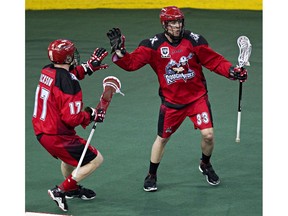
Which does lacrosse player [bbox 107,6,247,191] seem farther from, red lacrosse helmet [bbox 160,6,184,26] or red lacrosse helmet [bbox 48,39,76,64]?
red lacrosse helmet [bbox 48,39,76,64]

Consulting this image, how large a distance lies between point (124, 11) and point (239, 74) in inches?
289

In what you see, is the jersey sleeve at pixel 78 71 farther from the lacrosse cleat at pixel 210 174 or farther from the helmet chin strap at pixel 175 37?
the lacrosse cleat at pixel 210 174

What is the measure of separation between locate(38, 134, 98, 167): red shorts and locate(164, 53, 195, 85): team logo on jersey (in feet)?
3.21

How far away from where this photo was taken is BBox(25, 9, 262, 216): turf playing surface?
22.5 ft

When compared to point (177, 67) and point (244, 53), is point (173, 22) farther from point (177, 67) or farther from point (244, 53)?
point (244, 53)

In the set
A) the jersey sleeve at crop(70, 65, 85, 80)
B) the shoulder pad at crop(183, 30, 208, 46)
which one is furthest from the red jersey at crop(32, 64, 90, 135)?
the shoulder pad at crop(183, 30, 208, 46)

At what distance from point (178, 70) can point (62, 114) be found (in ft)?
3.84

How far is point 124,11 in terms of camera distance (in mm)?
14008

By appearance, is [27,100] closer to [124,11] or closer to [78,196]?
[78,196]

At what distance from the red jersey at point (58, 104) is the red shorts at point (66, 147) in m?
0.04

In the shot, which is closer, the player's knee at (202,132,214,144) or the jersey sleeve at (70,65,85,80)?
the jersey sleeve at (70,65,85,80)

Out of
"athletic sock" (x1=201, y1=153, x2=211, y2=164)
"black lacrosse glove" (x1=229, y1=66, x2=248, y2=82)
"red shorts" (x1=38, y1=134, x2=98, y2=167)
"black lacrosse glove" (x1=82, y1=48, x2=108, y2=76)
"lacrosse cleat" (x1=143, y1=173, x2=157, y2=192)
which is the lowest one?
"lacrosse cleat" (x1=143, y1=173, x2=157, y2=192)

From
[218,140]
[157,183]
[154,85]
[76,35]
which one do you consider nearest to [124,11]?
[76,35]

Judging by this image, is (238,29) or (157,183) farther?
(238,29)
